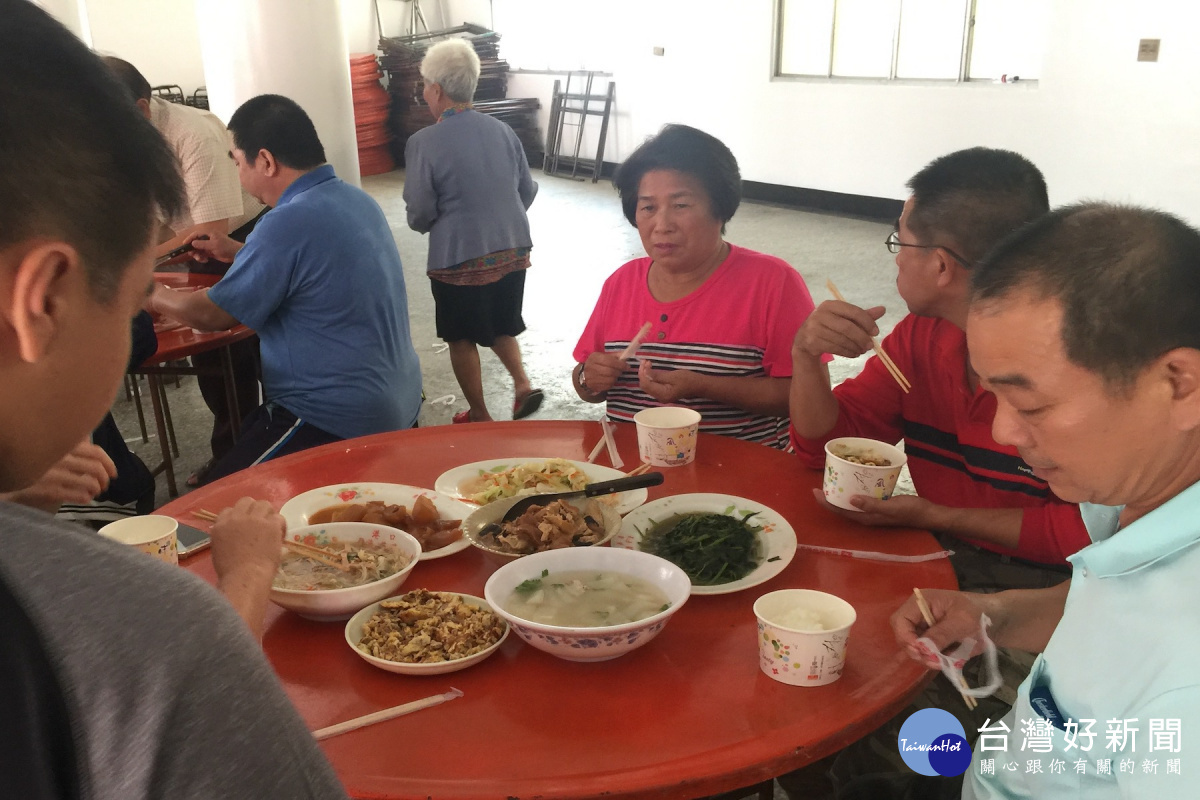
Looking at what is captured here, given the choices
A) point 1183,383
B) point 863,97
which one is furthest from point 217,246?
point 863,97

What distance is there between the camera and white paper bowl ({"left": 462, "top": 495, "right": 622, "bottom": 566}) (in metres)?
1.52

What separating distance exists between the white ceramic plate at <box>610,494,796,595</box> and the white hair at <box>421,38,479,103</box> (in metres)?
3.47

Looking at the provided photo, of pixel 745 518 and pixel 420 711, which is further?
pixel 745 518

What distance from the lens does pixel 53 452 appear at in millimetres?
667

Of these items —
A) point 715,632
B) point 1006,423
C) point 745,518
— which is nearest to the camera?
point 1006,423

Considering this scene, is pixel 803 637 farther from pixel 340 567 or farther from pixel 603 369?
pixel 603 369

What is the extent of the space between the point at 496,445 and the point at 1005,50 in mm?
7088

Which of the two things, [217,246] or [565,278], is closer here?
[217,246]

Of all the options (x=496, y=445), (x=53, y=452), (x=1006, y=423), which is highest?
(x=53, y=452)

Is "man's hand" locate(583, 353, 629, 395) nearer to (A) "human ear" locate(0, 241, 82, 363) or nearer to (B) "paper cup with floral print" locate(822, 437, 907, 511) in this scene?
A: (B) "paper cup with floral print" locate(822, 437, 907, 511)

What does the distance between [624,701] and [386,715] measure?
0.98 feet

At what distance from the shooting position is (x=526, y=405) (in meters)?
4.87

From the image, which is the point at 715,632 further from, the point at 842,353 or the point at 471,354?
the point at 471,354

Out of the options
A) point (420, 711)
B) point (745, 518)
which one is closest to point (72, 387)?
point (420, 711)
